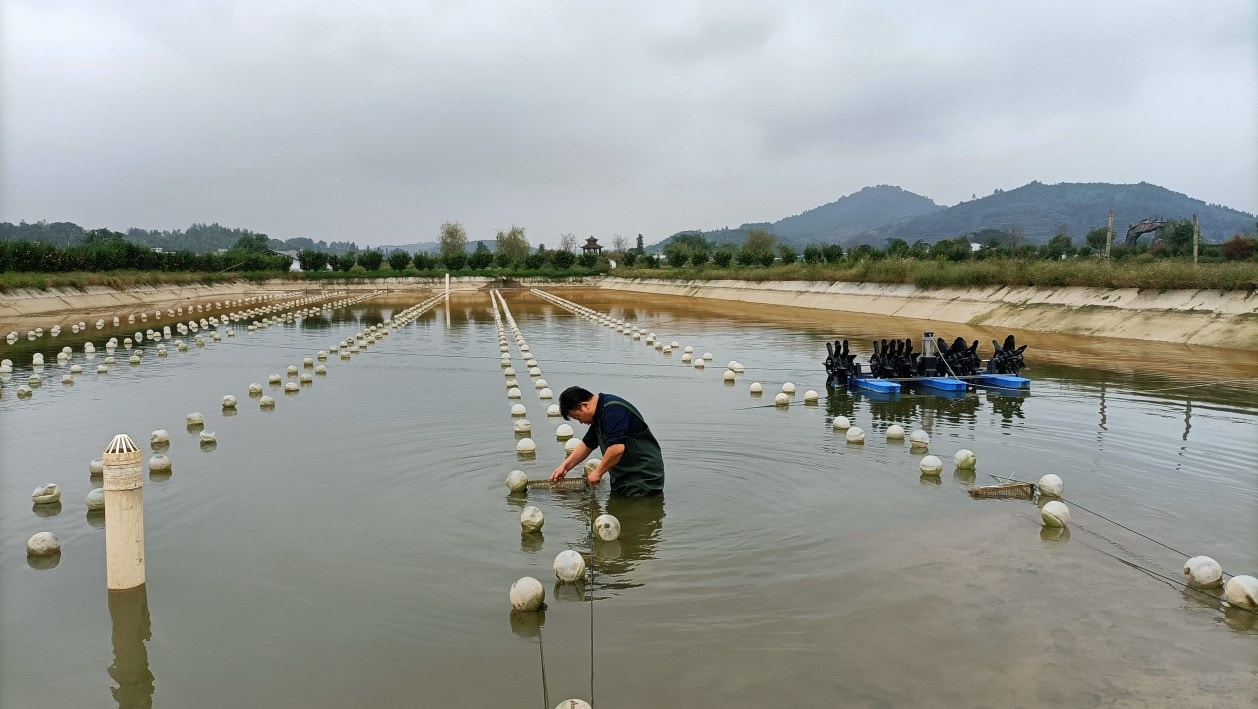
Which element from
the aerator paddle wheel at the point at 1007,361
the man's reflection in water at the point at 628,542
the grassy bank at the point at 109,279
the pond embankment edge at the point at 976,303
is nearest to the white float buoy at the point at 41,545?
the man's reflection in water at the point at 628,542

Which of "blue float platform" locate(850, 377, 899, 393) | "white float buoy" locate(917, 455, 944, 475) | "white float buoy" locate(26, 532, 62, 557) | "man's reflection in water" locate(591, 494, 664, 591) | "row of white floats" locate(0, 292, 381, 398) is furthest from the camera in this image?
"row of white floats" locate(0, 292, 381, 398)

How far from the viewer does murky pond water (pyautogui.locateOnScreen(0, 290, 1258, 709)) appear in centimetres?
484

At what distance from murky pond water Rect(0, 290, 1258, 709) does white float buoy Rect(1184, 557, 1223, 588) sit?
18cm

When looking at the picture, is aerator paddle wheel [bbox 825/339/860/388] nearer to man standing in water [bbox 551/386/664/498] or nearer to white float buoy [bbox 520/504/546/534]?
man standing in water [bbox 551/386/664/498]

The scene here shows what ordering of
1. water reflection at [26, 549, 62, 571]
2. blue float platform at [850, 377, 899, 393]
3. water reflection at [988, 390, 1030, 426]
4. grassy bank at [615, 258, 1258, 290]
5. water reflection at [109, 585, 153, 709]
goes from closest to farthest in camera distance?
1. water reflection at [109, 585, 153, 709]
2. water reflection at [26, 549, 62, 571]
3. water reflection at [988, 390, 1030, 426]
4. blue float platform at [850, 377, 899, 393]
5. grassy bank at [615, 258, 1258, 290]

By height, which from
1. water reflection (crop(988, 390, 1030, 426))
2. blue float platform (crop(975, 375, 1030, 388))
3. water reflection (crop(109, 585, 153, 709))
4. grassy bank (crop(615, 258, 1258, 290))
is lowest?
water reflection (crop(109, 585, 153, 709))

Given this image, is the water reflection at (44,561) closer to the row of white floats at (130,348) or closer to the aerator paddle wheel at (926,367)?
the row of white floats at (130,348)

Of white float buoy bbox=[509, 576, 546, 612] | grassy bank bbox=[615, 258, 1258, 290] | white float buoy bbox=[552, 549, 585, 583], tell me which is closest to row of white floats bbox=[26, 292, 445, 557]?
white float buoy bbox=[509, 576, 546, 612]

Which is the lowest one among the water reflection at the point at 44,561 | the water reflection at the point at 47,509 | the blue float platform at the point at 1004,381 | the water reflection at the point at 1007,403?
the water reflection at the point at 44,561

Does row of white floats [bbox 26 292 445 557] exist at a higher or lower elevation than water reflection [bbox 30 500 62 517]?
higher

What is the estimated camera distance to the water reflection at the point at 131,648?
473cm

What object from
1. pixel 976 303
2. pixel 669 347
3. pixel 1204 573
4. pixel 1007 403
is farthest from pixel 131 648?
pixel 976 303

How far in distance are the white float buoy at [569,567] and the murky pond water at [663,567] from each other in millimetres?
127

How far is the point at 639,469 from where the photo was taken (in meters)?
8.05
